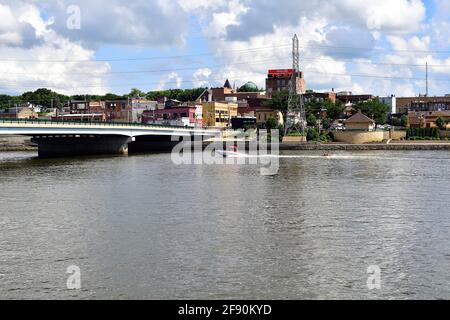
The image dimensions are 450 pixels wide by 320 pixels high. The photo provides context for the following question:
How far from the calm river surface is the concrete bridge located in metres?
22.9

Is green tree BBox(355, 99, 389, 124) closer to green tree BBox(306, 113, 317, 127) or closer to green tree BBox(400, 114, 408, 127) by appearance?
green tree BBox(400, 114, 408, 127)

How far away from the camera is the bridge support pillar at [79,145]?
93312 millimetres

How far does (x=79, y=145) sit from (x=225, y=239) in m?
73.4

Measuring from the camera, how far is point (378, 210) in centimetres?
3509

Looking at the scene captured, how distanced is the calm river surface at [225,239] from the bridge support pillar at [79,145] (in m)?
43.9

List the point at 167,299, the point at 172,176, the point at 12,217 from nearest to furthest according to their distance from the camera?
the point at 167,299
the point at 12,217
the point at 172,176

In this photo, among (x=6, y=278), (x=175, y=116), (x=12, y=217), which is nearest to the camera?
(x=6, y=278)

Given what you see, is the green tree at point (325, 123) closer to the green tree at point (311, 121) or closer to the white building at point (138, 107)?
the green tree at point (311, 121)

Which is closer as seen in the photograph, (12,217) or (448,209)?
(12,217)

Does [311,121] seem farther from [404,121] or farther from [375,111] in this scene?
[404,121]

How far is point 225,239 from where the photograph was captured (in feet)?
88.1
